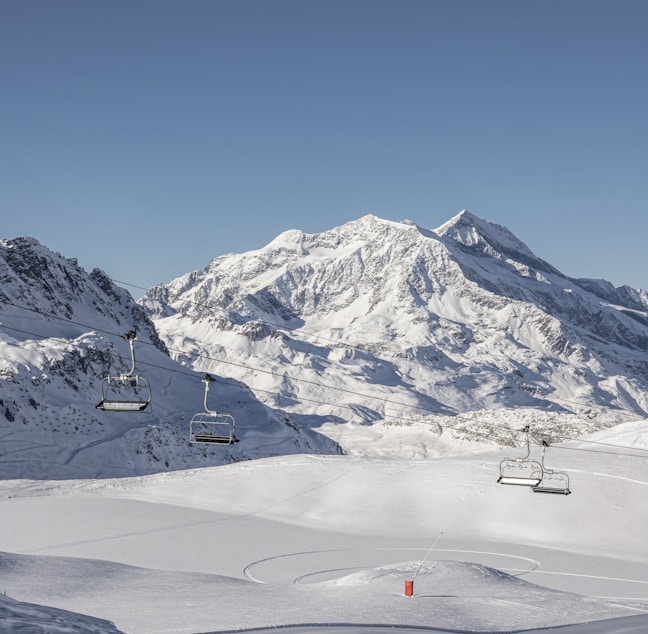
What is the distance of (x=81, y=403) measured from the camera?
143625 millimetres

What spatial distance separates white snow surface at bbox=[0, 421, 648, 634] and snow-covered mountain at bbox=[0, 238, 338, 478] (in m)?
38.0

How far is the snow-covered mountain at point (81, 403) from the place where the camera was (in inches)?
4872

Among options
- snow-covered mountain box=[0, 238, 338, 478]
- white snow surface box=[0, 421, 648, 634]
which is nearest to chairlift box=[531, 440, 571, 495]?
white snow surface box=[0, 421, 648, 634]

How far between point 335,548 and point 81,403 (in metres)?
99.0

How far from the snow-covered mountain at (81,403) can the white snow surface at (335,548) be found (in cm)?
3803

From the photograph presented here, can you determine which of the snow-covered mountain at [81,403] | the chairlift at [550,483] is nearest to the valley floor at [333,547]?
the chairlift at [550,483]

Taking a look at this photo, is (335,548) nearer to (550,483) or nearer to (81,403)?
(550,483)

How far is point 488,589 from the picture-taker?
33812mm

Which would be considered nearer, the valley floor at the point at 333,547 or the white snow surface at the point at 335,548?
the white snow surface at the point at 335,548

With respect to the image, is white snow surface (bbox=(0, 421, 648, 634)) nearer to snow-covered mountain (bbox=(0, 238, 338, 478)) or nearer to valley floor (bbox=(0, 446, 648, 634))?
valley floor (bbox=(0, 446, 648, 634))

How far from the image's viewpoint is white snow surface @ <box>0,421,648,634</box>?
1005 inches

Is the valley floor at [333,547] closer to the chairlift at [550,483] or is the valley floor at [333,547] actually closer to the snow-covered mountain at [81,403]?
the chairlift at [550,483]

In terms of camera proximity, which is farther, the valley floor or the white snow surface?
the valley floor

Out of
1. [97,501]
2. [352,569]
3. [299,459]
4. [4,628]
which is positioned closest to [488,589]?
[352,569]
